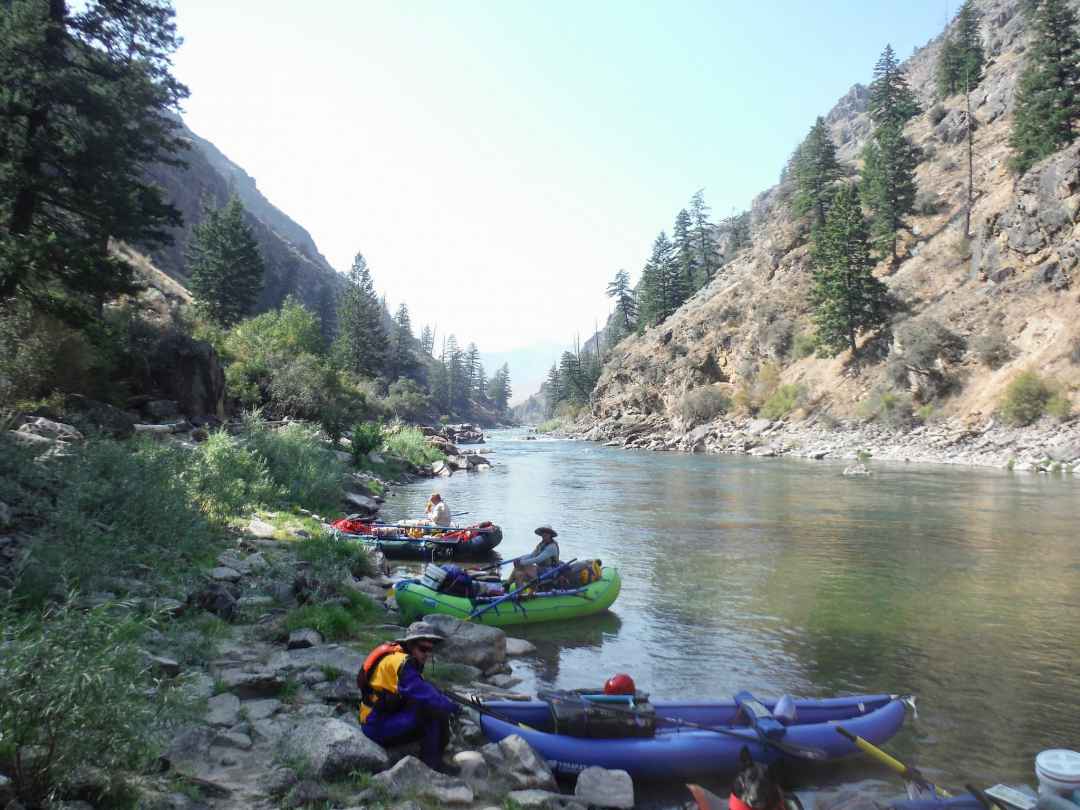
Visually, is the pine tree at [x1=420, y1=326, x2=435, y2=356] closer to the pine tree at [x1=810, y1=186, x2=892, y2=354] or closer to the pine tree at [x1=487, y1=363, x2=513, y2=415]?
the pine tree at [x1=487, y1=363, x2=513, y2=415]

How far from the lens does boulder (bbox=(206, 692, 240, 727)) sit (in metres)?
5.12

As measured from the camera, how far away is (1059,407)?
2980 cm

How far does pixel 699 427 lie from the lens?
182 feet

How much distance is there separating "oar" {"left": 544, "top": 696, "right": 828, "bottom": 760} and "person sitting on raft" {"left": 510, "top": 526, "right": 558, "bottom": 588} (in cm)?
452

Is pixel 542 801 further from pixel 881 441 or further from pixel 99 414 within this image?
pixel 881 441

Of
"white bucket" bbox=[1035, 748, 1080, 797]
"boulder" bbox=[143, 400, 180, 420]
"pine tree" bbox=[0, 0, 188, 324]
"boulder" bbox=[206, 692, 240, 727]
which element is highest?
"pine tree" bbox=[0, 0, 188, 324]

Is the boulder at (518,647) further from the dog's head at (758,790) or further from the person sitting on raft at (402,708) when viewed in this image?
the dog's head at (758,790)

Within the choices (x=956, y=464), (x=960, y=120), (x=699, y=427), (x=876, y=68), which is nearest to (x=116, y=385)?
(x=956, y=464)

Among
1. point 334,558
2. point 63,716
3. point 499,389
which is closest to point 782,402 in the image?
point 334,558

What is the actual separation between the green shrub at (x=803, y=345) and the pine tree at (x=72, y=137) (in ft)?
162

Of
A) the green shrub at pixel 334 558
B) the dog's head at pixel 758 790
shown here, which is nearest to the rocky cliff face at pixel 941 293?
the green shrub at pixel 334 558

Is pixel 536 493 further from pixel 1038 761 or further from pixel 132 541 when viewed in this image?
pixel 1038 761

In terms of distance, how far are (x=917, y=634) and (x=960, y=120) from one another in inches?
2656

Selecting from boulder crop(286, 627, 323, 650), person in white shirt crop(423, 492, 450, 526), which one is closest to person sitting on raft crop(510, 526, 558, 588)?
boulder crop(286, 627, 323, 650)
